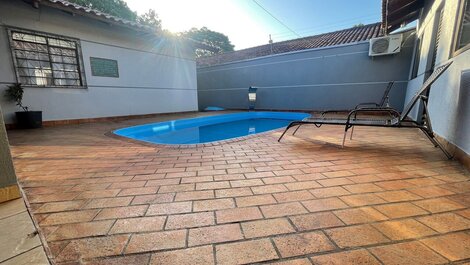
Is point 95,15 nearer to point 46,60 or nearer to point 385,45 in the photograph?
point 46,60

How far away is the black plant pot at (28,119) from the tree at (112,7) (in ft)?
28.4

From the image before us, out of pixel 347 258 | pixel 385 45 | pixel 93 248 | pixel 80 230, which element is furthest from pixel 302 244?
pixel 385 45

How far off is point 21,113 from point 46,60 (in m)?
1.50

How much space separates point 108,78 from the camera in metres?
5.94

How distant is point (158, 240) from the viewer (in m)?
0.96

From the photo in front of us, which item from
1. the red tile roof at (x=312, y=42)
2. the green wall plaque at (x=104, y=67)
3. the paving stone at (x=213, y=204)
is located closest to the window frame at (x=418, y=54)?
the red tile roof at (x=312, y=42)

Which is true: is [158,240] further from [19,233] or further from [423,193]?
[423,193]

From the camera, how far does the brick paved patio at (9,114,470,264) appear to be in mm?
871

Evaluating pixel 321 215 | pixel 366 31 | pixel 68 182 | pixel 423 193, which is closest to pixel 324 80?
pixel 366 31

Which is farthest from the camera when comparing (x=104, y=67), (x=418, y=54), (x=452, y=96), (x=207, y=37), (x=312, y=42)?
(x=207, y=37)

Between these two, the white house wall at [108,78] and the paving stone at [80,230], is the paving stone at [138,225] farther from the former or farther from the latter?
the white house wall at [108,78]

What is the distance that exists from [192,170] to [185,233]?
3.01 ft

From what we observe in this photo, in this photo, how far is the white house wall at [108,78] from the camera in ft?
14.5

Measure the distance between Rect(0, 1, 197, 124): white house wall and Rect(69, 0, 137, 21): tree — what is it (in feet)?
21.6
